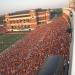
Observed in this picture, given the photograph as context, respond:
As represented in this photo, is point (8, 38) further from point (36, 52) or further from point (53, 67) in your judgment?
point (53, 67)

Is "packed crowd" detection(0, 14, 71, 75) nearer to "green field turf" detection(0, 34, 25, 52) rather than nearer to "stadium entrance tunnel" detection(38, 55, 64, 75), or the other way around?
"green field turf" detection(0, 34, 25, 52)

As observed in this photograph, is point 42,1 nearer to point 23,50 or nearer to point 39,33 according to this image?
point 23,50

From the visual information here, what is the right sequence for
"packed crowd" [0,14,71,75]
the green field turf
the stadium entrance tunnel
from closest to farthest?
the stadium entrance tunnel → "packed crowd" [0,14,71,75] → the green field turf

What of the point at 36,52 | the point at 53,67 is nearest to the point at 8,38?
the point at 36,52

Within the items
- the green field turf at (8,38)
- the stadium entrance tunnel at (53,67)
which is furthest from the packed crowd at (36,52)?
the stadium entrance tunnel at (53,67)

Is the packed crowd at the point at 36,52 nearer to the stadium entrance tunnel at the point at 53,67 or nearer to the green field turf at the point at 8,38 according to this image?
the green field turf at the point at 8,38

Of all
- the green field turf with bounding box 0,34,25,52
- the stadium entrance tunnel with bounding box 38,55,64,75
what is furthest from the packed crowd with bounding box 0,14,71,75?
the stadium entrance tunnel with bounding box 38,55,64,75
